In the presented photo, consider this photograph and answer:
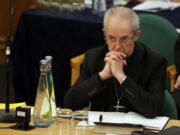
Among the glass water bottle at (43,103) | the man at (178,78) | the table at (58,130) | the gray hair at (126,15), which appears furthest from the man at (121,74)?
the man at (178,78)

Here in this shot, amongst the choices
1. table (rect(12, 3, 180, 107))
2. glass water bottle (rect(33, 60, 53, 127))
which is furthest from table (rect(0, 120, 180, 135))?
table (rect(12, 3, 180, 107))

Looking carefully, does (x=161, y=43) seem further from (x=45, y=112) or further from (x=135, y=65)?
(x=45, y=112)

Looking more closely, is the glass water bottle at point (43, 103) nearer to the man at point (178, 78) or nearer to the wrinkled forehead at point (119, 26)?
the wrinkled forehead at point (119, 26)

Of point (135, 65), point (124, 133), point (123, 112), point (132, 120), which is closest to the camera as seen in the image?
point (124, 133)

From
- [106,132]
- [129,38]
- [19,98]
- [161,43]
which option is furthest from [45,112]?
[19,98]

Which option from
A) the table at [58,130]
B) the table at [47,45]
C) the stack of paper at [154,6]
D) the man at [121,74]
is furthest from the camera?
the stack of paper at [154,6]

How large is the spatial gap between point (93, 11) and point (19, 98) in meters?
1.19

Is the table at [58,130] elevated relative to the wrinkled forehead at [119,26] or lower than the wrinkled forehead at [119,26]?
lower

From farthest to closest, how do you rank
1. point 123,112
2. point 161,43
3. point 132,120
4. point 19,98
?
1. point 19,98
2. point 161,43
3. point 123,112
4. point 132,120

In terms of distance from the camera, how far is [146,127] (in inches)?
108

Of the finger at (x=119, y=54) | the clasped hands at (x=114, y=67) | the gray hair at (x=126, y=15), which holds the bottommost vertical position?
the clasped hands at (x=114, y=67)

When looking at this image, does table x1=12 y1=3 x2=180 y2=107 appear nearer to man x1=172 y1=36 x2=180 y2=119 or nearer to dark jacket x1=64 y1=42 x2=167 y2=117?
man x1=172 y1=36 x2=180 y2=119

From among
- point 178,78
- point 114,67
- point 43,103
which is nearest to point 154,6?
point 178,78

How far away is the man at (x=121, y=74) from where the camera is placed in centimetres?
307
